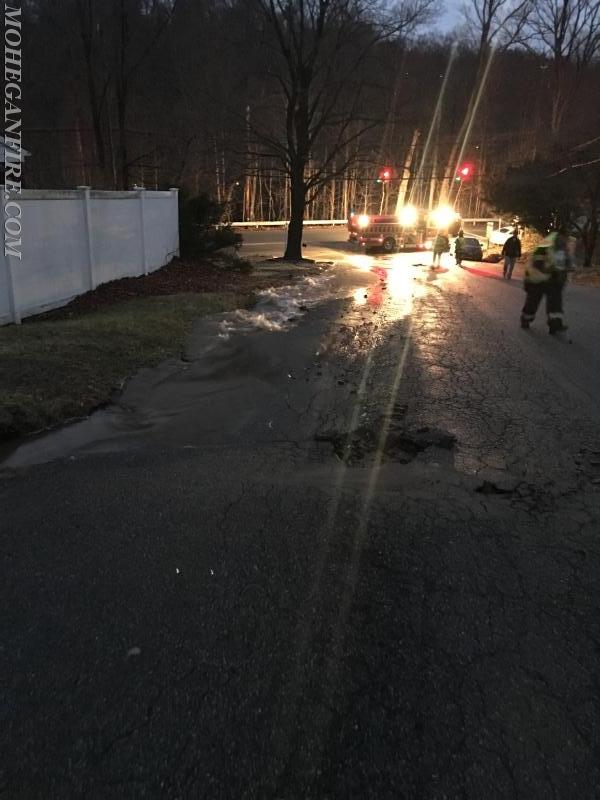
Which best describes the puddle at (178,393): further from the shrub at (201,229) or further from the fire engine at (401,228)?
the fire engine at (401,228)

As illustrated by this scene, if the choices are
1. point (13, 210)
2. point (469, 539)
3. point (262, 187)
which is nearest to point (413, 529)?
point (469, 539)

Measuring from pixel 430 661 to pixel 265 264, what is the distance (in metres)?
22.6

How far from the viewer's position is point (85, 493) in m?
4.21

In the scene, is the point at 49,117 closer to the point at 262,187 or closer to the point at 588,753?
the point at 262,187

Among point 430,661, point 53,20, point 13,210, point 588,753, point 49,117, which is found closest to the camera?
point 588,753

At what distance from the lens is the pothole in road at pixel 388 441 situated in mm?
4992

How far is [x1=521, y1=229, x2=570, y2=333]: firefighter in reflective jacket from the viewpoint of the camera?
1009 cm

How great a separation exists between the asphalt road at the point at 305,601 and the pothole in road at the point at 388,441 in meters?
0.03

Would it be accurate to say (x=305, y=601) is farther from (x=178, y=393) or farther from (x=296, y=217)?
(x=296, y=217)

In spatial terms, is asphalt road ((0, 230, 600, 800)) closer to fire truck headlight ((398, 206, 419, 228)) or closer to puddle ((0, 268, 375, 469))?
puddle ((0, 268, 375, 469))

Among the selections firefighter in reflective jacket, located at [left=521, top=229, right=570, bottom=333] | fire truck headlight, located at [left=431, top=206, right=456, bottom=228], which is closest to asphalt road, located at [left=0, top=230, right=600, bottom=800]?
firefighter in reflective jacket, located at [left=521, top=229, right=570, bottom=333]

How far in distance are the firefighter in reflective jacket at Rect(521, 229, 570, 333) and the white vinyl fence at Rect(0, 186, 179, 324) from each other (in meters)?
8.24

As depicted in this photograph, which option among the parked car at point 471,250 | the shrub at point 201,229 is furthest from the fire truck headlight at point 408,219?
the shrub at point 201,229

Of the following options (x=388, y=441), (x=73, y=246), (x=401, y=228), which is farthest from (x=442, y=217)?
(x=388, y=441)
